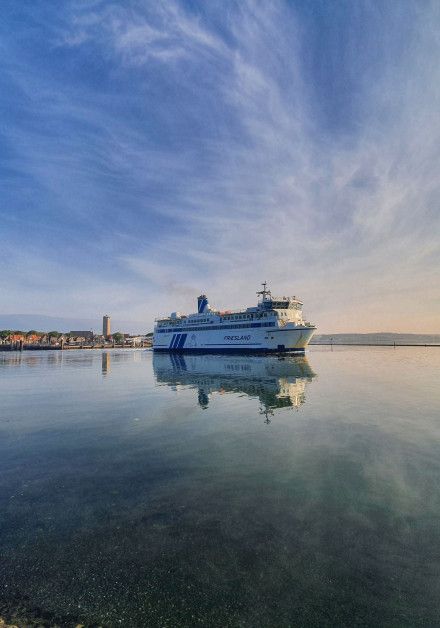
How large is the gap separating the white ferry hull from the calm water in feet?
170

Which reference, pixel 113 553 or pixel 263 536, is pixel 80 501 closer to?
pixel 113 553

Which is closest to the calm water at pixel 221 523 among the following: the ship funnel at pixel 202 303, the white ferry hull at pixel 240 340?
the white ferry hull at pixel 240 340

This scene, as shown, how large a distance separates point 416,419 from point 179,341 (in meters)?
78.6

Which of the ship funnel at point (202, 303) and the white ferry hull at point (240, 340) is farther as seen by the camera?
the ship funnel at point (202, 303)

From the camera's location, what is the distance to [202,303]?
87.6 m

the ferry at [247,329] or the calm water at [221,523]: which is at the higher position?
the ferry at [247,329]

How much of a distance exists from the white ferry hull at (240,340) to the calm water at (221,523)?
51967mm

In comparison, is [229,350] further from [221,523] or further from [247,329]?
[221,523]

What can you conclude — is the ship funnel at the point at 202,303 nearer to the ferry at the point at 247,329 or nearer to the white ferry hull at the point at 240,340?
the ferry at the point at 247,329

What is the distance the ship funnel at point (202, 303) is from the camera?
285ft

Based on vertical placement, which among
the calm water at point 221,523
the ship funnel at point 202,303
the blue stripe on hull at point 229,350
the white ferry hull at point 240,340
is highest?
the ship funnel at point 202,303

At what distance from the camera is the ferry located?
2539 inches

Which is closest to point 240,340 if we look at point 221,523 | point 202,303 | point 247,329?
point 247,329

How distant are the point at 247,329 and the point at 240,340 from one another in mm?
3248
